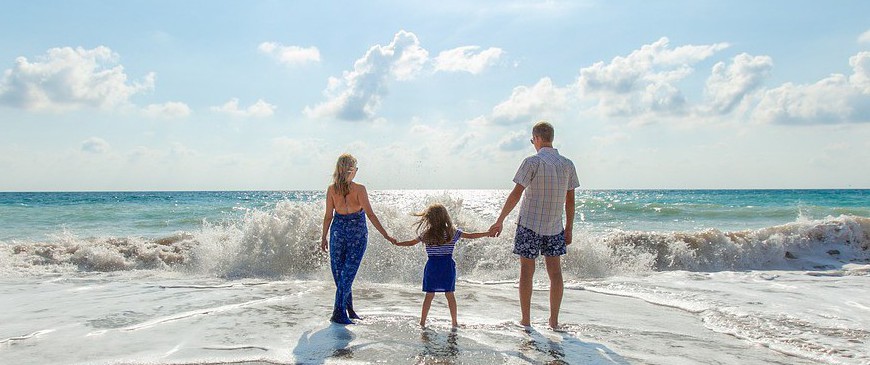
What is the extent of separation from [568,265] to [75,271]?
31.5ft

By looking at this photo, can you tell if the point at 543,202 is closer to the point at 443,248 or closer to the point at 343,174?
the point at 443,248

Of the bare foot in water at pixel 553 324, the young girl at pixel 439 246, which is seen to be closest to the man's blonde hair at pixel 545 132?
the young girl at pixel 439 246

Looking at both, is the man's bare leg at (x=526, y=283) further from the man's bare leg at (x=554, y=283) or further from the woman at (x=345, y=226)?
the woman at (x=345, y=226)

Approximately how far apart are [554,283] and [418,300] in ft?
8.25

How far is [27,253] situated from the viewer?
40.0 ft

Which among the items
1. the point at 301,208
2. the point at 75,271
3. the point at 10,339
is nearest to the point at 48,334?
the point at 10,339

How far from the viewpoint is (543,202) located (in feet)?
18.3

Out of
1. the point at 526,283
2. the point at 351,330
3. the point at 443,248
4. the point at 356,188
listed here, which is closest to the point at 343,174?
the point at 356,188

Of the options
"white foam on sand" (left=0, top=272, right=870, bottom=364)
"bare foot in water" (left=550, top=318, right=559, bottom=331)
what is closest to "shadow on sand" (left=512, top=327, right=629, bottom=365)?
"white foam on sand" (left=0, top=272, right=870, bottom=364)

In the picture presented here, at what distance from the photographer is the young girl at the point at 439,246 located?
18.6 feet

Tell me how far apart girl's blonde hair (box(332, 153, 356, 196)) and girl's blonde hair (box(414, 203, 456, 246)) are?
89 centimetres

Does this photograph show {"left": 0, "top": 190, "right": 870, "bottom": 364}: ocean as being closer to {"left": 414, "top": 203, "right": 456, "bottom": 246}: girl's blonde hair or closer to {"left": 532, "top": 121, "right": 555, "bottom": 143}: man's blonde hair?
{"left": 414, "top": 203, "right": 456, "bottom": 246}: girl's blonde hair

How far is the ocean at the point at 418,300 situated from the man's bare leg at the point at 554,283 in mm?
157

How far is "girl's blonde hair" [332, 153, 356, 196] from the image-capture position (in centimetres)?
593
